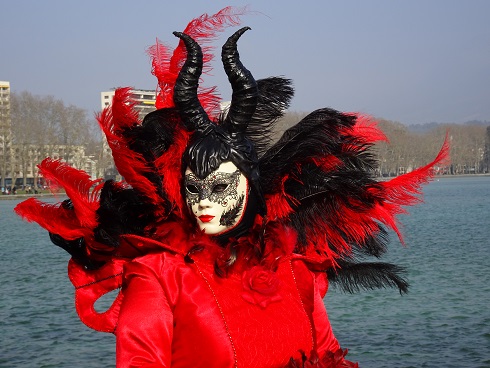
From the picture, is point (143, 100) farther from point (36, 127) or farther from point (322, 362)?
point (36, 127)

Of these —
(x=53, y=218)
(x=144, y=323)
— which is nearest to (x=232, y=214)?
(x=144, y=323)

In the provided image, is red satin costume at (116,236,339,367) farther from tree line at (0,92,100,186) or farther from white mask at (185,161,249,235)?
tree line at (0,92,100,186)

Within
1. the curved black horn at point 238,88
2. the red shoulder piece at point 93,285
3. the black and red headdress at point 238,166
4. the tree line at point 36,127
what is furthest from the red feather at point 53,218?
the tree line at point 36,127

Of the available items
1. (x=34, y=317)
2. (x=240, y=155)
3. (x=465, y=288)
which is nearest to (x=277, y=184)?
(x=240, y=155)

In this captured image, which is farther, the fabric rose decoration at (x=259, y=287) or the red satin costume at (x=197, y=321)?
the fabric rose decoration at (x=259, y=287)

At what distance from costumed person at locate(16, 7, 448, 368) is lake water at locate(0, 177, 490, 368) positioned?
87.8 inches

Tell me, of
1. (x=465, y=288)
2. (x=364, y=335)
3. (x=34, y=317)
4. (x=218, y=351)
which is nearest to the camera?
(x=218, y=351)

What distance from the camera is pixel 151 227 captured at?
9.78ft

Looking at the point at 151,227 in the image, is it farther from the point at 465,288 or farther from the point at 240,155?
the point at 465,288

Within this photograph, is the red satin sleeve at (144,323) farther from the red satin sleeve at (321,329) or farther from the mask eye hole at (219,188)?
the red satin sleeve at (321,329)

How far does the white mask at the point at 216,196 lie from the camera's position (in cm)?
281

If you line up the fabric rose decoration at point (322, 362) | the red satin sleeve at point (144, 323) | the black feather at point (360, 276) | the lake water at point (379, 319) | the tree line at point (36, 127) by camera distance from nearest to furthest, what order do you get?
the red satin sleeve at point (144, 323), the fabric rose decoration at point (322, 362), the black feather at point (360, 276), the lake water at point (379, 319), the tree line at point (36, 127)

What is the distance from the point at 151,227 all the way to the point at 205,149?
1.34 ft

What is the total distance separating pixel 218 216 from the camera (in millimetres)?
2838
